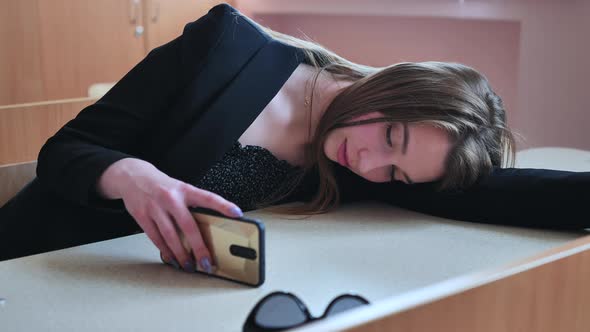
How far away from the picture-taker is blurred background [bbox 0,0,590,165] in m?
2.01

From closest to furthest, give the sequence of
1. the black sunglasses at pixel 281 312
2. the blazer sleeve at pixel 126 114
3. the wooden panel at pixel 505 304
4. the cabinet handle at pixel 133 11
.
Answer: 1. the wooden panel at pixel 505 304
2. the black sunglasses at pixel 281 312
3. the blazer sleeve at pixel 126 114
4. the cabinet handle at pixel 133 11

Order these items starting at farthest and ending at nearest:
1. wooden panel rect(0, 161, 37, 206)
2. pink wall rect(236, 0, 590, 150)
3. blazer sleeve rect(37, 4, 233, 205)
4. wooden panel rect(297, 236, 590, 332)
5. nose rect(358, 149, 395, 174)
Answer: pink wall rect(236, 0, 590, 150)
wooden panel rect(0, 161, 37, 206)
nose rect(358, 149, 395, 174)
blazer sleeve rect(37, 4, 233, 205)
wooden panel rect(297, 236, 590, 332)

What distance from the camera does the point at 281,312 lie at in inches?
26.9

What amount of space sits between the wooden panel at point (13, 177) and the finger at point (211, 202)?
0.66m

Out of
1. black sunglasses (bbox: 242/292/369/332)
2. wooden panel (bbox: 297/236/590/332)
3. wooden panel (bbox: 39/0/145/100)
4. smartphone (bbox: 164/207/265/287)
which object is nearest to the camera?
wooden panel (bbox: 297/236/590/332)

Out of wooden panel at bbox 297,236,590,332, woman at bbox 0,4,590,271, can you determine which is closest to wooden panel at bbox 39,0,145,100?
woman at bbox 0,4,590,271

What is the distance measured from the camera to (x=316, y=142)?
118 centimetres

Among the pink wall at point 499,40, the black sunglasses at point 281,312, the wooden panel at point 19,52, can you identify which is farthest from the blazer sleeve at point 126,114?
the wooden panel at point 19,52

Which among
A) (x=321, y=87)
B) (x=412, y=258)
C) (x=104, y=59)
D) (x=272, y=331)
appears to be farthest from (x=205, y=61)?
(x=104, y=59)

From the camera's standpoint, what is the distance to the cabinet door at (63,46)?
238cm

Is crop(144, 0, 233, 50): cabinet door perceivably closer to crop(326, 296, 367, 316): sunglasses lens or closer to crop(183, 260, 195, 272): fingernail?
crop(183, 260, 195, 272): fingernail

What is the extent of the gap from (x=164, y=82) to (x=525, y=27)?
1.36 m

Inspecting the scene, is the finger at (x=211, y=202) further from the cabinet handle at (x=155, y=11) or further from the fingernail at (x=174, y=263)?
the cabinet handle at (x=155, y=11)

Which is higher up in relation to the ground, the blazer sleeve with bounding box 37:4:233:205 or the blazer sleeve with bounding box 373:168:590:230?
the blazer sleeve with bounding box 37:4:233:205
